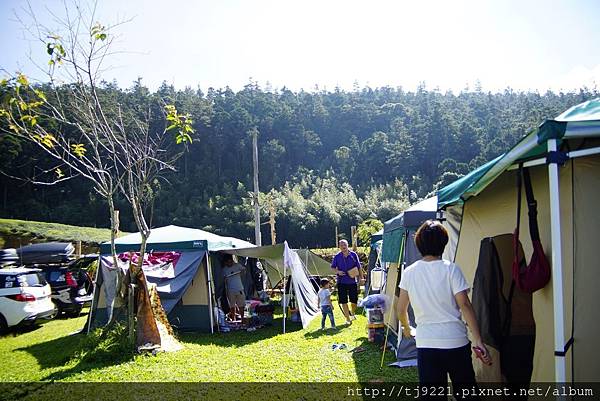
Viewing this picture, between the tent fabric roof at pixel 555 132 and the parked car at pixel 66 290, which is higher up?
the tent fabric roof at pixel 555 132

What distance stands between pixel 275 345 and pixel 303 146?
4401cm

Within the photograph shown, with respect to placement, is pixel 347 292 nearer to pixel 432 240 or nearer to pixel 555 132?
pixel 432 240

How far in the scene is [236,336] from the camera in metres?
8.58

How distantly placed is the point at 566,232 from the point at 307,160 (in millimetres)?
48307

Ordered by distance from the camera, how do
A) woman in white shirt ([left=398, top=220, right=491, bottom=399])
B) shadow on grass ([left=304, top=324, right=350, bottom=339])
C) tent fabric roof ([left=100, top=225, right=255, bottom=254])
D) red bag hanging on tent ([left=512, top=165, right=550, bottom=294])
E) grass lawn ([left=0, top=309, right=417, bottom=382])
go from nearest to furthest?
1. woman in white shirt ([left=398, top=220, right=491, bottom=399])
2. red bag hanging on tent ([left=512, top=165, right=550, bottom=294])
3. grass lawn ([left=0, top=309, right=417, bottom=382])
4. shadow on grass ([left=304, top=324, right=350, bottom=339])
5. tent fabric roof ([left=100, top=225, right=255, bottom=254])

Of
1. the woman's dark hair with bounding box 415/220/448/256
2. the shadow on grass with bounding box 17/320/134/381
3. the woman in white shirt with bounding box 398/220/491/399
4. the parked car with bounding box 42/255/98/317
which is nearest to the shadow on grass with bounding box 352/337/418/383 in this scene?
the woman in white shirt with bounding box 398/220/491/399

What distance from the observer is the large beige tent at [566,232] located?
2449 mm

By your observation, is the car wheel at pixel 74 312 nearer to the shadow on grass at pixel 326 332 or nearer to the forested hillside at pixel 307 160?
the shadow on grass at pixel 326 332

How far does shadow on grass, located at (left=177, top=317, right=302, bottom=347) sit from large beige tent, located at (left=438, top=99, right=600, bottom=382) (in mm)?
5186

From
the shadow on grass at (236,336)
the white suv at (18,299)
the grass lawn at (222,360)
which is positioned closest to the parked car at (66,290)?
the white suv at (18,299)

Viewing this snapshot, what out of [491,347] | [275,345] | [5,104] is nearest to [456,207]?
[491,347]

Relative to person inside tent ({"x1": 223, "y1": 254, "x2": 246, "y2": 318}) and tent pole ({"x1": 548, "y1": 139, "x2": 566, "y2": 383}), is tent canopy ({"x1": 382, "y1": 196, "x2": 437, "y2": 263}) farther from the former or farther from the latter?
person inside tent ({"x1": 223, "y1": 254, "x2": 246, "y2": 318})

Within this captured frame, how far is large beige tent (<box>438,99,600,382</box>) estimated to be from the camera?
245 centimetres

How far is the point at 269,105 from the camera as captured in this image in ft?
167
